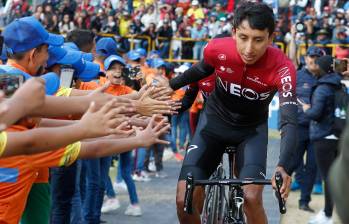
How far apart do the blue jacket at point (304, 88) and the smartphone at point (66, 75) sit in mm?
4548

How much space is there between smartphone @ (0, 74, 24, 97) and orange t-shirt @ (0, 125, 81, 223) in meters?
1.24

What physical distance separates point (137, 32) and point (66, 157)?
21752mm

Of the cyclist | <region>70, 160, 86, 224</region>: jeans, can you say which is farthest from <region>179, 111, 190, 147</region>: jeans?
the cyclist

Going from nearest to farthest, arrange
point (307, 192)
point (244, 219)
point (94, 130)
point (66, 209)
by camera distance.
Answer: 1. point (94, 130)
2. point (244, 219)
3. point (66, 209)
4. point (307, 192)

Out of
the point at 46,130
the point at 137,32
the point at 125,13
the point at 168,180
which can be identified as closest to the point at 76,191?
the point at 46,130

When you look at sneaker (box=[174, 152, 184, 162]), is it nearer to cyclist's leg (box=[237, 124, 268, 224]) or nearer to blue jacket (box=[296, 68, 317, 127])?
blue jacket (box=[296, 68, 317, 127])

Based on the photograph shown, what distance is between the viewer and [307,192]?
36.3 feet

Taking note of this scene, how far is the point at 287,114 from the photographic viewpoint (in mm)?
5984

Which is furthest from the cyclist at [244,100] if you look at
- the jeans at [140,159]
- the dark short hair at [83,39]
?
the jeans at [140,159]

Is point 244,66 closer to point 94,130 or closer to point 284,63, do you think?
point 284,63

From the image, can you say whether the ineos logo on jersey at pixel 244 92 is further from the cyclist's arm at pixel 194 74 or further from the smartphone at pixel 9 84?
the smartphone at pixel 9 84

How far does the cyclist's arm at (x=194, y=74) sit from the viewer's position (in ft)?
22.6

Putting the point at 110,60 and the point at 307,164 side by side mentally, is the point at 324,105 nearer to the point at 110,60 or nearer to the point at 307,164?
the point at 307,164

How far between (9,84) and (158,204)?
7.66 meters
